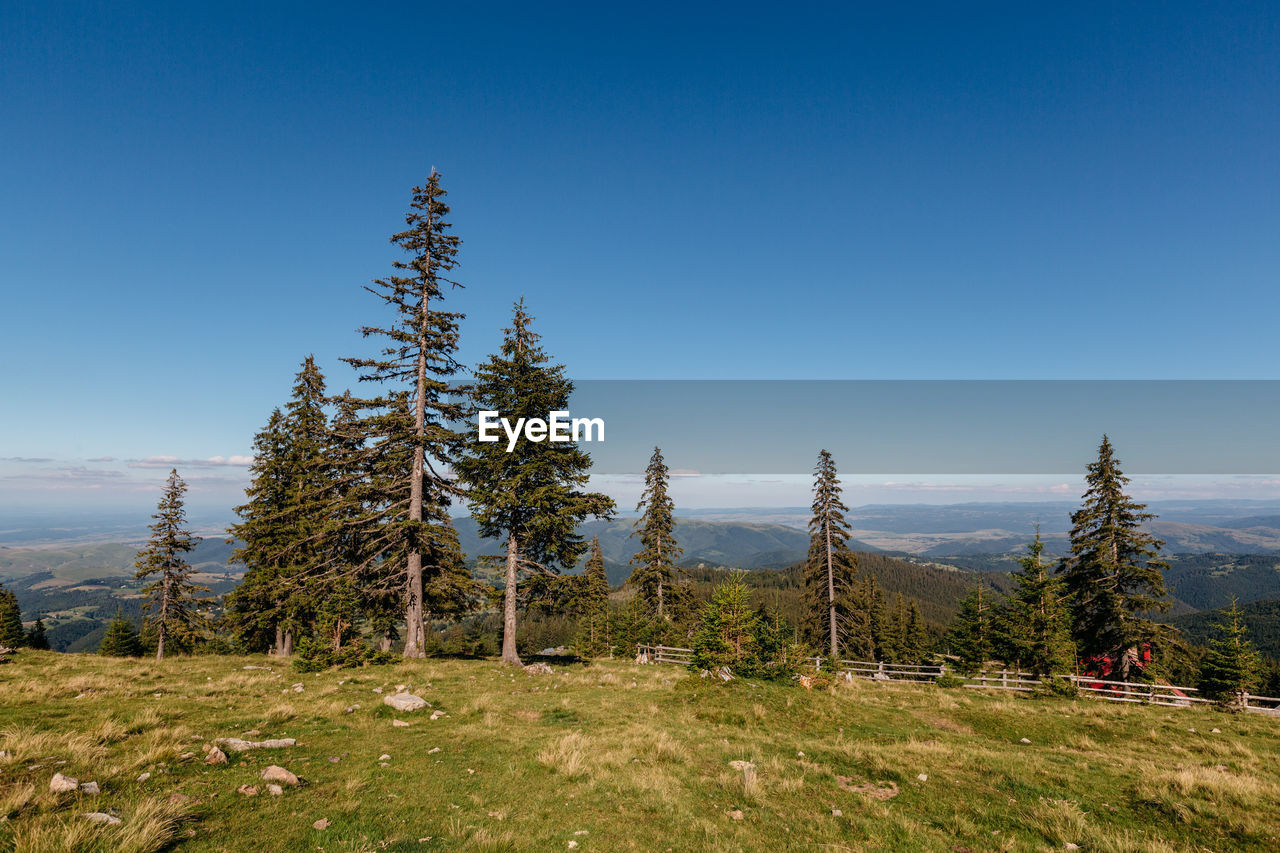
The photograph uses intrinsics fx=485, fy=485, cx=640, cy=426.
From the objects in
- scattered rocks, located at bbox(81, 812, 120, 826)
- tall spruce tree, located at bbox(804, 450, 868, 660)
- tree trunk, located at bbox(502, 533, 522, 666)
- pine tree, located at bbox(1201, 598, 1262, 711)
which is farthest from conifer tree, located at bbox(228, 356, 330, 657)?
pine tree, located at bbox(1201, 598, 1262, 711)

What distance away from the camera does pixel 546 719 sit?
1359 cm

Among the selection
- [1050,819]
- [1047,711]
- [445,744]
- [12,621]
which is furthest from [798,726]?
[12,621]

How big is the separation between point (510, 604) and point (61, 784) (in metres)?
15.1

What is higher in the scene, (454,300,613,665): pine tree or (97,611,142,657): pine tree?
(454,300,613,665): pine tree

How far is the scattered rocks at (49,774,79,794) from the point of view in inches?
248

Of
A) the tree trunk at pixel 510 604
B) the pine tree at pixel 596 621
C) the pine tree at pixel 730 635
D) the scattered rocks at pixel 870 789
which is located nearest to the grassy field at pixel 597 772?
the scattered rocks at pixel 870 789

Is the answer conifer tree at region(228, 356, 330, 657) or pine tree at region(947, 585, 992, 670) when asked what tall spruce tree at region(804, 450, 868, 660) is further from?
conifer tree at region(228, 356, 330, 657)

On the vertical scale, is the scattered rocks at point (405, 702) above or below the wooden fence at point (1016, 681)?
above

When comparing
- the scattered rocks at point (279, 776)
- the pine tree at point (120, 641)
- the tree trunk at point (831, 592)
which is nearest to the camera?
the scattered rocks at point (279, 776)

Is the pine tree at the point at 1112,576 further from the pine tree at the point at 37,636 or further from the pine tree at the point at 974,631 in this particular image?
the pine tree at the point at 37,636

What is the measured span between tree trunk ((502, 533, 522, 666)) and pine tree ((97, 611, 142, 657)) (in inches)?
2008

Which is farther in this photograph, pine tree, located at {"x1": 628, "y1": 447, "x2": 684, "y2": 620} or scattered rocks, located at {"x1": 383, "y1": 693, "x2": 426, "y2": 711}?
pine tree, located at {"x1": 628, "y1": 447, "x2": 684, "y2": 620}

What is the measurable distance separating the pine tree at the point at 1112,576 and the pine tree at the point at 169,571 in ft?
168

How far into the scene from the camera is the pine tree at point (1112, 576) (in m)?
25.8
